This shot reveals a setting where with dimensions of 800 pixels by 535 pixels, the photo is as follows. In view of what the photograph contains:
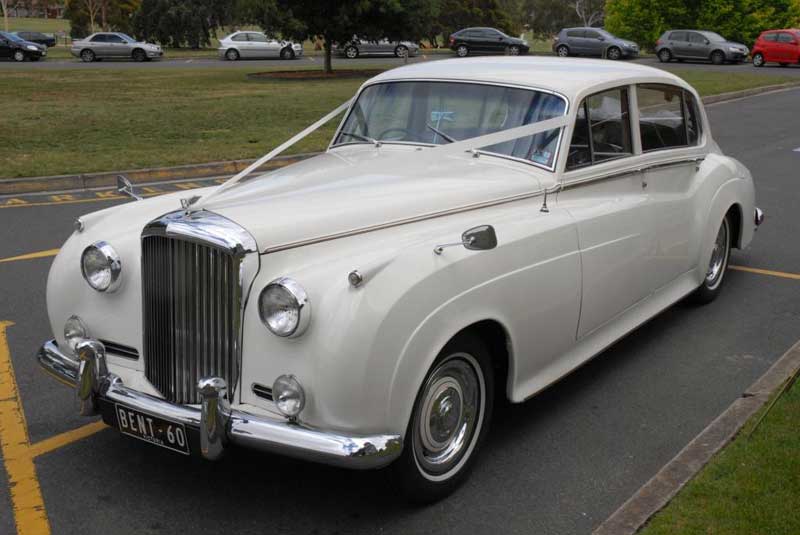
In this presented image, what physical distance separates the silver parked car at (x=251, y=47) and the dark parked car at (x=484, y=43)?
824 centimetres

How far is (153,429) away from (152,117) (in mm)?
15161

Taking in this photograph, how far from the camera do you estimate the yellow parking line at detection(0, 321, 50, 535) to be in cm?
379

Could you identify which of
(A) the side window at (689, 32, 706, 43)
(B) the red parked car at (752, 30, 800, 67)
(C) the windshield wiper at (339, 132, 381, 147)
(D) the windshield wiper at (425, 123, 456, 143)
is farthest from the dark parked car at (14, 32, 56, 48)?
(D) the windshield wiper at (425, 123, 456, 143)

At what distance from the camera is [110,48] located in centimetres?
4297

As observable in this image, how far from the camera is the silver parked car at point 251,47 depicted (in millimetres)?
43250

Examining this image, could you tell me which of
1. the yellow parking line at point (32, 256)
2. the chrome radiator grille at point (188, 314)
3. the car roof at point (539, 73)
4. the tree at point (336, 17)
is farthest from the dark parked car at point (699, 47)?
the chrome radiator grille at point (188, 314)

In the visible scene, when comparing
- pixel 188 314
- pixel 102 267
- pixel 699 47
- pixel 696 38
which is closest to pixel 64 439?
pixel 102 267

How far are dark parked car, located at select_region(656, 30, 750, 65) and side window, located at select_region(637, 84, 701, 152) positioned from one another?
117ft

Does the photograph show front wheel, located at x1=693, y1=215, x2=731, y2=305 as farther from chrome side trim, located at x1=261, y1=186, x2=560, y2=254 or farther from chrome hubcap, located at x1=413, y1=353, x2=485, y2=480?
chrome hubcap, located at x1=413, y1=353, x2=485, y2=480

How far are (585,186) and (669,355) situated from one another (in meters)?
1.52

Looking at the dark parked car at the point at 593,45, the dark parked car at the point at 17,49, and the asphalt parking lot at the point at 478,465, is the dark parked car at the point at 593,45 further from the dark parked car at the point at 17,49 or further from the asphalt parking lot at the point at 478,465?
the asphalt parking lot at the point at 478,465

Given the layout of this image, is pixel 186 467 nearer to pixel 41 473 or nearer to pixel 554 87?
pixel 41 473

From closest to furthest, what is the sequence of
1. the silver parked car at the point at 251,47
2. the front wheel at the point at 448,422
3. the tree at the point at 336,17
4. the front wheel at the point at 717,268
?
the front wheel at the point at 448,422, the front wheel at the point at 717,268, the tree at the point at 336,17, the silver parked car at the point at 251,47

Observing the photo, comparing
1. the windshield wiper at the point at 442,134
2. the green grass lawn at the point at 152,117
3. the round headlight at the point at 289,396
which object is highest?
the windshield wiper at the point at 442,134
